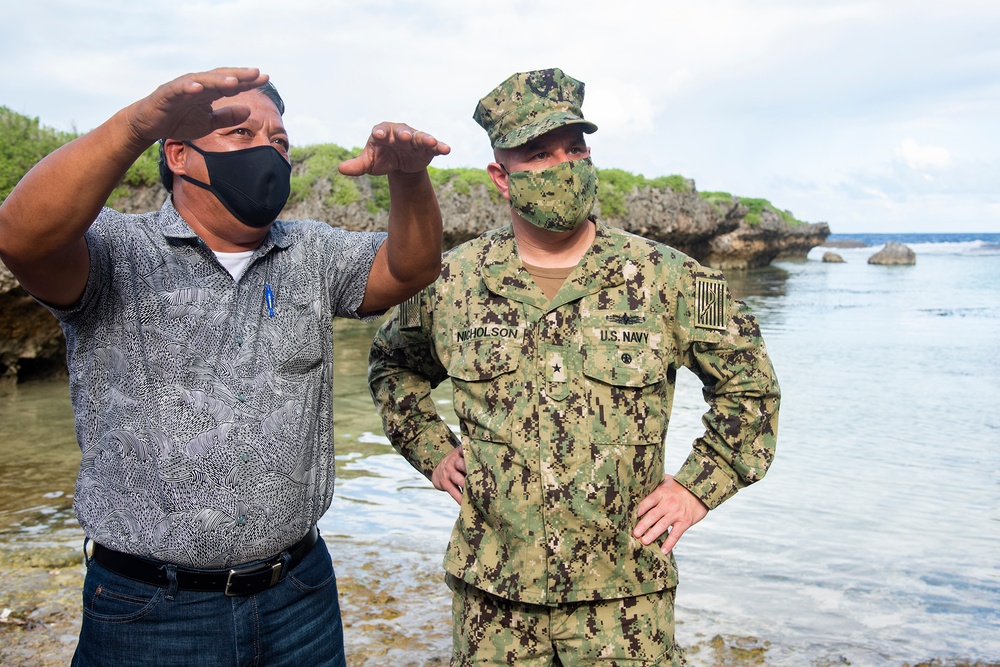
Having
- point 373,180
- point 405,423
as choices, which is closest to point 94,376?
point 405,423

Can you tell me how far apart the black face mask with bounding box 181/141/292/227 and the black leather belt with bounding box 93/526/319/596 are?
77cm

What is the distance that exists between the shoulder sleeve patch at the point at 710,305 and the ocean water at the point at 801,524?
169cm

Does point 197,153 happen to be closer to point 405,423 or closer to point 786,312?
point 405,423

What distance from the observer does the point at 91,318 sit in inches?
79.1

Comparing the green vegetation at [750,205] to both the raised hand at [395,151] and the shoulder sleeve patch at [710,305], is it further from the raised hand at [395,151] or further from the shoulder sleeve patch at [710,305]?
the raised hand at [395,151]

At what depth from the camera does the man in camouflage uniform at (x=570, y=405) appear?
2389 mm

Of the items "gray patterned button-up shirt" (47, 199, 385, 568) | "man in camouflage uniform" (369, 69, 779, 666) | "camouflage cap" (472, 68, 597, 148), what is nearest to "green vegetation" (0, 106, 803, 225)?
"camouflage cap" (472, 68, 597, 148)

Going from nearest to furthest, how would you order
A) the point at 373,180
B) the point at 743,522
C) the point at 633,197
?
1. the point at 743,522
2. the point at 373,180
3. the point at 633,197

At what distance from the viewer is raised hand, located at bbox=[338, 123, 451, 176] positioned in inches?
75.7

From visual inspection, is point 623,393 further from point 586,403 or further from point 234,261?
point 234,261

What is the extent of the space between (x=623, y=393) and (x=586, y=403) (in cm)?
10

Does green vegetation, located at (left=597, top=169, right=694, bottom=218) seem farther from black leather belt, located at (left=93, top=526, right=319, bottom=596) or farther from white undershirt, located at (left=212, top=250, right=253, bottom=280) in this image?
black leather belt, located at (left=93, top=526, right=319, bottom=596)

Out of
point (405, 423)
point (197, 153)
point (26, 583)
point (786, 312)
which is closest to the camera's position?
point (197, 153)

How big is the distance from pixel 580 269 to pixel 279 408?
36.4 inches
